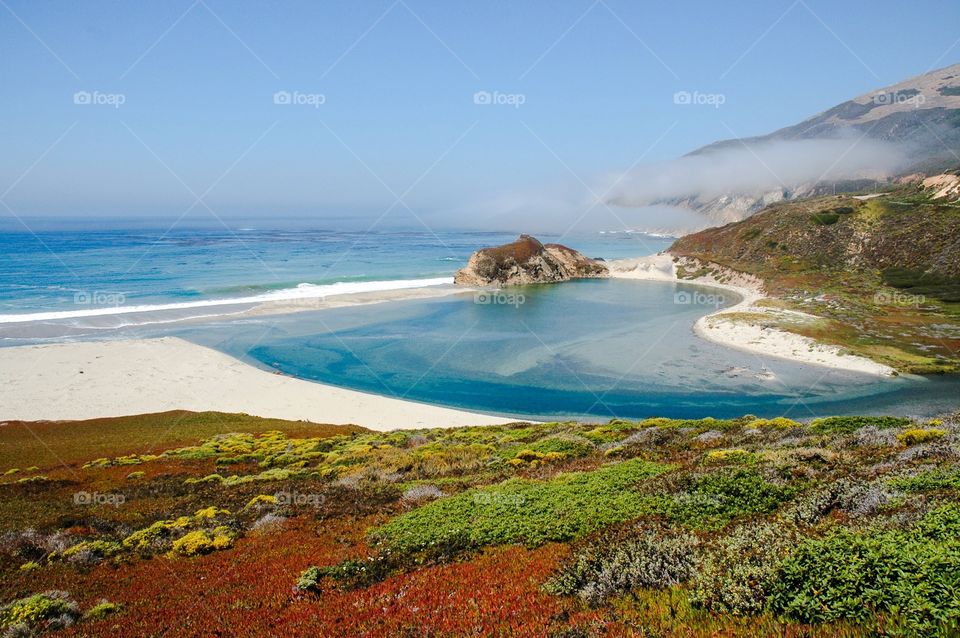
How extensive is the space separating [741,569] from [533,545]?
4.22m

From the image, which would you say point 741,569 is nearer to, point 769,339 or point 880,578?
point 880,578

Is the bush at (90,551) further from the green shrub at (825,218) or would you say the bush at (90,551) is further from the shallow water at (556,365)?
the green shrub at (825,218)

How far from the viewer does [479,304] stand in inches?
3597

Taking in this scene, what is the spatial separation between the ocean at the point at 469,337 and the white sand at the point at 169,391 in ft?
9.67

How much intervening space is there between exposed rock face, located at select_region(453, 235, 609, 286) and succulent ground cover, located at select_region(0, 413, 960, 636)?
9608cm

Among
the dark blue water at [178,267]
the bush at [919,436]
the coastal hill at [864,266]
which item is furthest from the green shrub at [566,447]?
the dark blue water at [178,267]

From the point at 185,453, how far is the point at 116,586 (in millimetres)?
17880

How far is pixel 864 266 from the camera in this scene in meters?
93.2

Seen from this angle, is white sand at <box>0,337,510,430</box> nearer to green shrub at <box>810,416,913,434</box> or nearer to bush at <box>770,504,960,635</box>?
green shrub at <box>810,416,913,434</box>

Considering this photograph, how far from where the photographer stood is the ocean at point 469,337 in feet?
133

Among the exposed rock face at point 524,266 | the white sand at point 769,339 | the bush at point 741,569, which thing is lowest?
the white sand at point 769,339

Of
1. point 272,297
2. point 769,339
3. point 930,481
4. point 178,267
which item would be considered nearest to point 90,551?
point 930,481

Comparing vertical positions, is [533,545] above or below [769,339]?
above

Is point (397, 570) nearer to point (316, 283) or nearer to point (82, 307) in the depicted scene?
point (82, 307)
